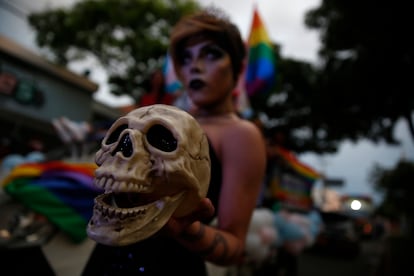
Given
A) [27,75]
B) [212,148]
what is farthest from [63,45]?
[212,148]

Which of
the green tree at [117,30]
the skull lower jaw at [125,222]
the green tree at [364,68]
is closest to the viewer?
the skull lower jaw at [125,222]

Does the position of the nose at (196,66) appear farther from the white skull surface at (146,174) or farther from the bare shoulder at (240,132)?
the white skull surface at (146,174)

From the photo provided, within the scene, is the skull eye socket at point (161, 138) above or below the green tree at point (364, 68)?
below

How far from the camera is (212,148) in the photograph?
3.81ft

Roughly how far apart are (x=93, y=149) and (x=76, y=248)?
0.86 m

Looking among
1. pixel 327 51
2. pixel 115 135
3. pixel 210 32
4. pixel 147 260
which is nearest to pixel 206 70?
pixel 210 32

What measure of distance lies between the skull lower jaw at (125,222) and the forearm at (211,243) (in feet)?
0.58

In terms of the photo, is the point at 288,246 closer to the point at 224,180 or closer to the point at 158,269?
the point at 224,180

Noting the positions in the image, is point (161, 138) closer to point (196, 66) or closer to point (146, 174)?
point (146, 174)

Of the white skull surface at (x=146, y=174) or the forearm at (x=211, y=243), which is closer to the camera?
the white skull surface at (x=146, y=174)

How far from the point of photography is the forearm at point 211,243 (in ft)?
2.72

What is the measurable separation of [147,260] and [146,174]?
10.8 inches

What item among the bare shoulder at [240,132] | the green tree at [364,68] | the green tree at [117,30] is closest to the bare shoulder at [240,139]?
the bare shoulder at [240,132]

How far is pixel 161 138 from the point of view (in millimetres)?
696
